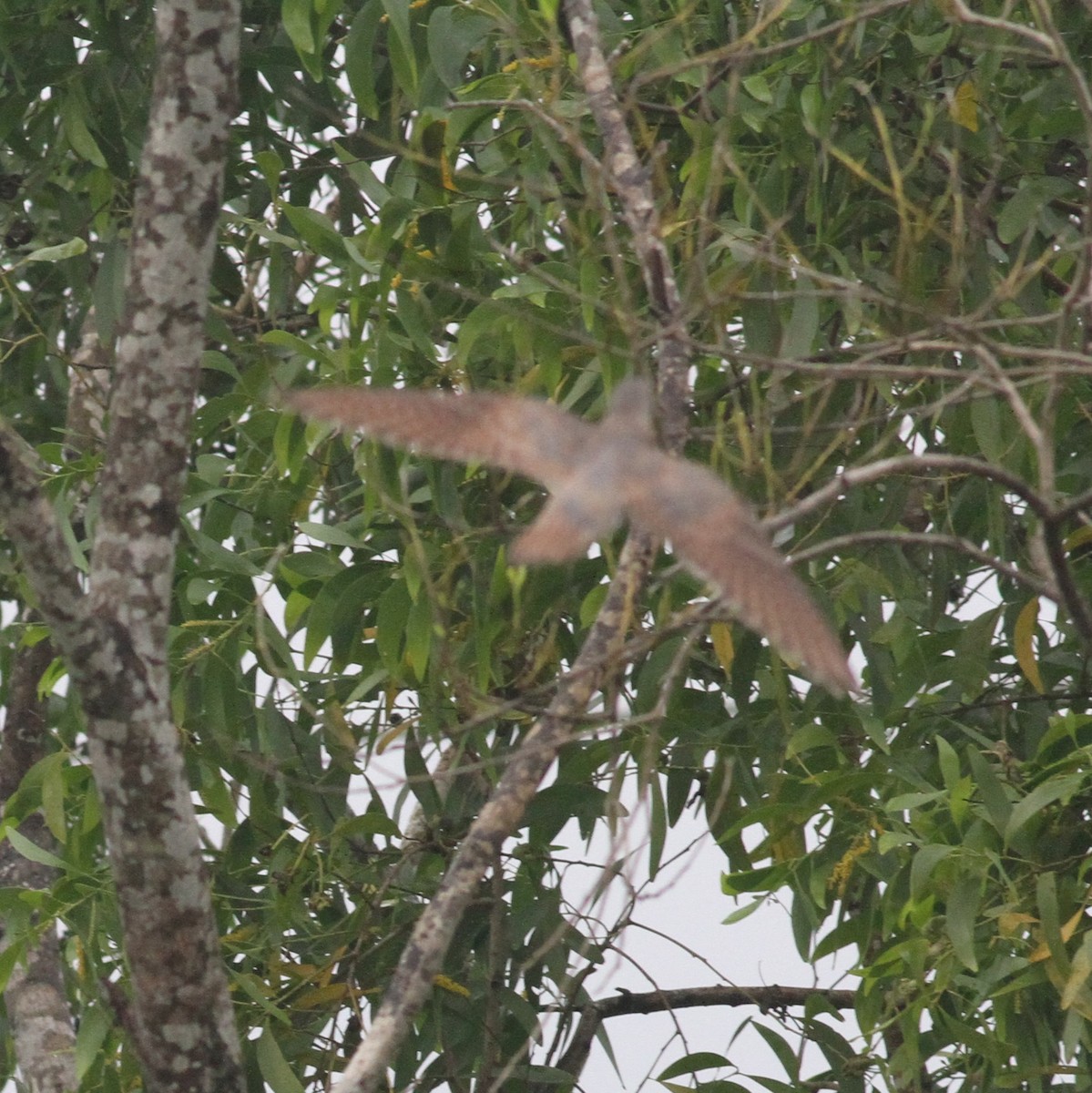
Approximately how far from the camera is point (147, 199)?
1390 millimetres

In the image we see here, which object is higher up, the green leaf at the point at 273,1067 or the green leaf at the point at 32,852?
the green leaf at the point at 32,852

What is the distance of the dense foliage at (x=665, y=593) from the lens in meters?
1.57

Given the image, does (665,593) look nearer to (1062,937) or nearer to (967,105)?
(1062,937)

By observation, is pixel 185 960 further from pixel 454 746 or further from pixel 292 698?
pixel 454 746

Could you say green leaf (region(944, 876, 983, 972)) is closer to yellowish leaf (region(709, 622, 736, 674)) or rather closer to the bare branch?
yellowish leaf (region(709, 622, 736, 674))

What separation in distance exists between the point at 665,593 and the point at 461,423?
1.30 ft

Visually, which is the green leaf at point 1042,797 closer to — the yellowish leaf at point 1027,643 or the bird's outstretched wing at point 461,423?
the yellowish leaf at point 1027,643

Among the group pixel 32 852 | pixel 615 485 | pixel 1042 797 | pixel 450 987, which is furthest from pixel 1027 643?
pixel 32 852

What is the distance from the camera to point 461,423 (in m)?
1.15

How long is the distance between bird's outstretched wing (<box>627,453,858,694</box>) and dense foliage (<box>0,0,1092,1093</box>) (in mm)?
441

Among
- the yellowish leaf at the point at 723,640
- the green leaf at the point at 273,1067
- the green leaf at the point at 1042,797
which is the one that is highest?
the yellowish leaf at the point at 723,640

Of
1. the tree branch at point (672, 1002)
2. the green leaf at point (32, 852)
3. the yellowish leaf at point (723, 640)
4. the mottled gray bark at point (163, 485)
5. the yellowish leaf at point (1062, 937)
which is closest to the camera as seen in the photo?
the mottled gray bark at point (163, 485)

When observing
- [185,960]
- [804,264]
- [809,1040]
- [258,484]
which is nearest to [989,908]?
[809,1040]

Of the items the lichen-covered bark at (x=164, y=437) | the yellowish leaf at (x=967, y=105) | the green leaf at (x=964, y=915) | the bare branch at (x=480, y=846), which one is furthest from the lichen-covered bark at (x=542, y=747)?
the yellowish leaf at (x=967, y=105)
